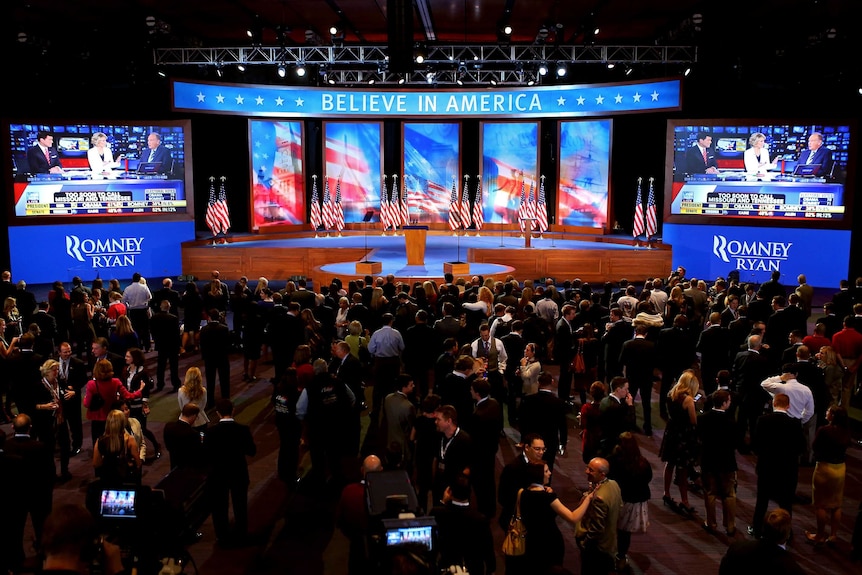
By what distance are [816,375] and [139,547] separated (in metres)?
6.99

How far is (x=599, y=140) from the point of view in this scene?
24.7m

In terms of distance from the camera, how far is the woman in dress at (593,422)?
713 centimetres

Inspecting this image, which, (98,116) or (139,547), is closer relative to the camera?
(139,547)

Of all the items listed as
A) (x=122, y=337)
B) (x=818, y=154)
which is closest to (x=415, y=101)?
(x=818, y=154)

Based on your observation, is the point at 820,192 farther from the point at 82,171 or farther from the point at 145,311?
the point at 82,171

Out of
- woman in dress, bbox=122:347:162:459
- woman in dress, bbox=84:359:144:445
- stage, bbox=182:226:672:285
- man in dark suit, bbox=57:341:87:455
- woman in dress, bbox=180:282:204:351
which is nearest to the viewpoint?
woman in dress, bbox=84:359:144:445

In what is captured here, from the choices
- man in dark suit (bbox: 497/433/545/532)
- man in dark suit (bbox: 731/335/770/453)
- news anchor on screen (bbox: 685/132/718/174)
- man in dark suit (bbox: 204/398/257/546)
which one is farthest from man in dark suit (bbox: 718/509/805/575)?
news anchor on screen (bbox: 685/132/718/174)

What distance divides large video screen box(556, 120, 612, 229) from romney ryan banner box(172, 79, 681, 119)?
249 centimetres

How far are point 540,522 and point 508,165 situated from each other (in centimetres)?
2182

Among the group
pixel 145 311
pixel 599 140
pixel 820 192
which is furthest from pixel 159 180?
pixel 820 192

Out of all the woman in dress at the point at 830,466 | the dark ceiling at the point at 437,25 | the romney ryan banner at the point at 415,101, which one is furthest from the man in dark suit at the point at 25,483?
the romney ryan banner at the point at 415,101

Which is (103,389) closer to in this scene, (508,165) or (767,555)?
(767,555)

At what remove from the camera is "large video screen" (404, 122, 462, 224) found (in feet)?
87.2

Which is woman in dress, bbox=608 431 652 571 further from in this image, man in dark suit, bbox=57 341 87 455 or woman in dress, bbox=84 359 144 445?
man in dark suit, bbox=57 341 87 455
